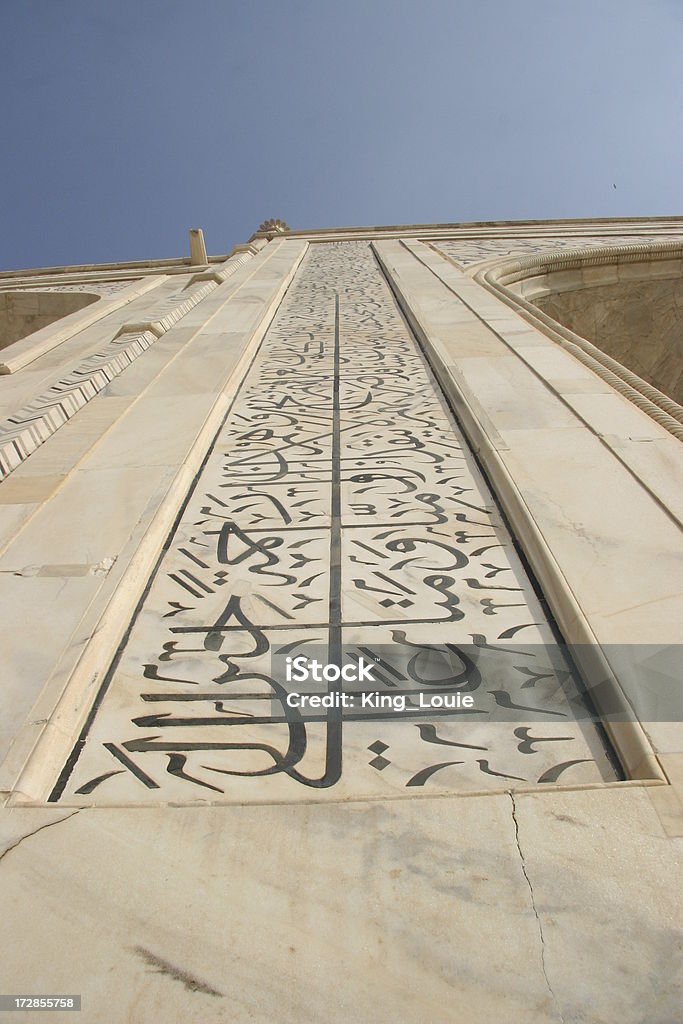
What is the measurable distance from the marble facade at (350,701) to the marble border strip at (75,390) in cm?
2

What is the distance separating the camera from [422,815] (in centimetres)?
90

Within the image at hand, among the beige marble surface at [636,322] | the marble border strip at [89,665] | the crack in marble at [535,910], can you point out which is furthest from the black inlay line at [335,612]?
the beige marble surface at [636,322]

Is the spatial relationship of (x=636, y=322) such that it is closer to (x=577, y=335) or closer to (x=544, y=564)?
(x=577, y=335)

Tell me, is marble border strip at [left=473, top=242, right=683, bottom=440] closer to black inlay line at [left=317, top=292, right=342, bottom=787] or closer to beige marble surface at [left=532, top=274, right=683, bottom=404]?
Answer: beige marble surface at [left=532, top=274, right=683, bottom=404]

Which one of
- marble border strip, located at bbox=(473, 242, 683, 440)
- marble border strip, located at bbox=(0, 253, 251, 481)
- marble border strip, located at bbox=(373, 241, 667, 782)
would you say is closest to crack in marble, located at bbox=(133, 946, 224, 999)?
marble border strip, located at bbox=(373, 241, 667, 782)

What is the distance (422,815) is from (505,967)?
0.65 feet

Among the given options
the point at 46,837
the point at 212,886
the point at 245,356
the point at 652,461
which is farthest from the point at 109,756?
the point at 245,356

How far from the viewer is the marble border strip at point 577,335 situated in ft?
7.31

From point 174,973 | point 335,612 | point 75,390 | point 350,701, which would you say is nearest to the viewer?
point 174,973

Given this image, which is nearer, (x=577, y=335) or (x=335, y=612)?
(x=335, y=612)

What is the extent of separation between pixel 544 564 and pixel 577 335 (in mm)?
2773

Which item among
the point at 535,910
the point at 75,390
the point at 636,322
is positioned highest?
the point at 75,390

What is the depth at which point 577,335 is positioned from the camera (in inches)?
154

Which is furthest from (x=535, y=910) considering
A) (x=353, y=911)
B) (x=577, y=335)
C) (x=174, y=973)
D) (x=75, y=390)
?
(x=577, y=335)
